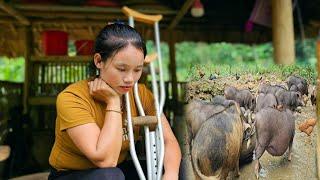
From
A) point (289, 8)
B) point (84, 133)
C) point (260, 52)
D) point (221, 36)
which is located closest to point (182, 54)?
point (260, 52)

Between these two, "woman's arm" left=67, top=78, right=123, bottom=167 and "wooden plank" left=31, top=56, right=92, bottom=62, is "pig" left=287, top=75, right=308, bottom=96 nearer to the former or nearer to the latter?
"woman's arm" left=67, top=78, right=123, bottom=167

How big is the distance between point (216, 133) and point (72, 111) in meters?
0.87

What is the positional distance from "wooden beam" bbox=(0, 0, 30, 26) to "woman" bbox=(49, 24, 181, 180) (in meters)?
2.25

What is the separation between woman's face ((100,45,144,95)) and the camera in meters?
1.82

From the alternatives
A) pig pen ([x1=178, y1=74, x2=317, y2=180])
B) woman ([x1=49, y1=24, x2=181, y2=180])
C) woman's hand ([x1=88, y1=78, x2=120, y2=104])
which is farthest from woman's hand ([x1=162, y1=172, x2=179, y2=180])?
woman's hand ([x1=88, y1=78, x2=120, y2=104])

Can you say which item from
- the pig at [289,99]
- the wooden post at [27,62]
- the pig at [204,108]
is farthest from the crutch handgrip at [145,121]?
the wooden post at [27,62]

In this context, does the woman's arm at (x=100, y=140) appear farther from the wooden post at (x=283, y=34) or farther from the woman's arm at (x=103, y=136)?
the wooden post at (x=283, y=34)

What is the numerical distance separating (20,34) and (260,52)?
10.2 m

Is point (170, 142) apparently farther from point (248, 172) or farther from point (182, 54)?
point (182, 54)

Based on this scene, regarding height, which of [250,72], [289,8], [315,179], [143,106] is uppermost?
[289,8]

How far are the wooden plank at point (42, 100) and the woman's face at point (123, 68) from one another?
290 cm

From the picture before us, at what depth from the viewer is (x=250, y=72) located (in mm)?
2287

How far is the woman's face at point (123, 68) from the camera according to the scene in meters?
1.82

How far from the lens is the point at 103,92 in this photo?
1.83 m
